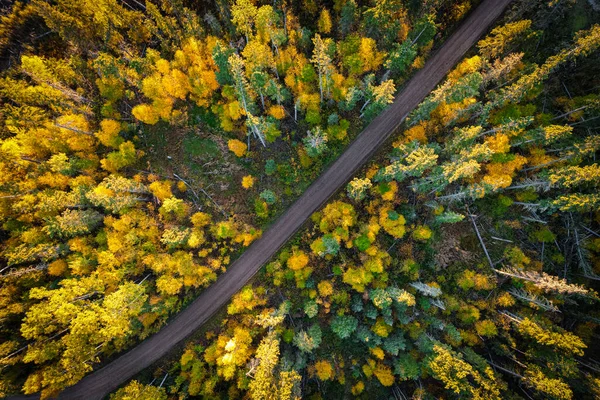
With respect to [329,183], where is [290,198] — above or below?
below

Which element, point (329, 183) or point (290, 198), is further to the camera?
point (290, 198)

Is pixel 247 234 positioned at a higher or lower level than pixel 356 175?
lower

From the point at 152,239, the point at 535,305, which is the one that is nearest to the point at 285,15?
the point at 152,239

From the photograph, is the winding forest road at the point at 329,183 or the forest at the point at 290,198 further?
the winding forest road at the point at 329,183

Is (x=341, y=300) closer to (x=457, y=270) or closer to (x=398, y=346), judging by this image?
(x=398, y=346)
